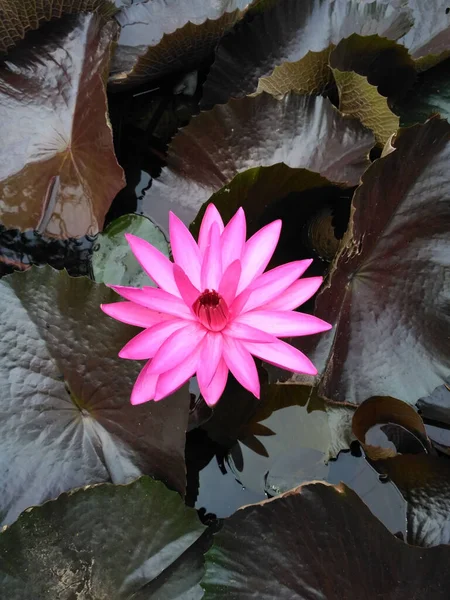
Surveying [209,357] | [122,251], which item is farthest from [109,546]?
[122,251]

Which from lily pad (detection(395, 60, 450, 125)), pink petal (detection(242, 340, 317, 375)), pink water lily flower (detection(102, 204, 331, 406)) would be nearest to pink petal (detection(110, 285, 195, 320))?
pink water lily flower (detection(102, 204, 331, 406))

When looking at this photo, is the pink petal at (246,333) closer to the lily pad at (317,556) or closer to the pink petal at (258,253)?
the pink petal at (258,253)

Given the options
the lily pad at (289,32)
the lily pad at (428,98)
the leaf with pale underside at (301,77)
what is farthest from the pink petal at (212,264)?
the lily pad at (428,98)

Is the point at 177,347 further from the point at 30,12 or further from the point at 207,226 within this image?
the point at 30,12

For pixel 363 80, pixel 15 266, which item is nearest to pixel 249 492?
pixel 15 266

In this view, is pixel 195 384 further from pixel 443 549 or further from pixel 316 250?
pixel 443 549
